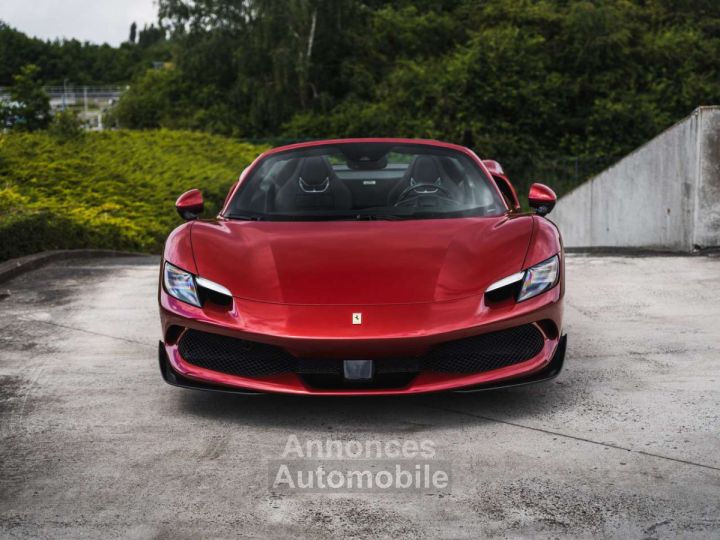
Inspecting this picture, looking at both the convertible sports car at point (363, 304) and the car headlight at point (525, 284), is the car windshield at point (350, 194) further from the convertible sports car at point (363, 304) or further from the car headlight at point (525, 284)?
the car headlight at point (525, 284)

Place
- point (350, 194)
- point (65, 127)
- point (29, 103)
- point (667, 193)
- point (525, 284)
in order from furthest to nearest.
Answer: point (29, 103), point (65, 127), point (667, 193), point (350, 194), point (525, 284)

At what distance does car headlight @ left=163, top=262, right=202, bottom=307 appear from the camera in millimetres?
4840

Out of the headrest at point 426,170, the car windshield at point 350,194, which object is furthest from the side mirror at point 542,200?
the headrest at point 426,170

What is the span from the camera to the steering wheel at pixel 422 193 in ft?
19.3

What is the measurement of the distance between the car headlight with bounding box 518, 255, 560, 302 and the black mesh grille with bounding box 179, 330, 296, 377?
3.66 feet

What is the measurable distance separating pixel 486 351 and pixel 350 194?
1.75 meters

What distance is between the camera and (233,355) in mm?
4684

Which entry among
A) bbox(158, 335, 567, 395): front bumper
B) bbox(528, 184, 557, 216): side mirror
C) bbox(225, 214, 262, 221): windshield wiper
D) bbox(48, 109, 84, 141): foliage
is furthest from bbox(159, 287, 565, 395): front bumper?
bbox(48, 109, 84, 141): foliage

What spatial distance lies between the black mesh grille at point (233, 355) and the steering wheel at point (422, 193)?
1.62 meters

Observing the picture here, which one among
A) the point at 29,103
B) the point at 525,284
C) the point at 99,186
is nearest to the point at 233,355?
the point at 525,284

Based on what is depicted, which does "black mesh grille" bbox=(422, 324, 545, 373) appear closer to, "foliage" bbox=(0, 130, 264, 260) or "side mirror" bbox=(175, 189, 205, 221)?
"side mirror" bbox=(175, 189, 205, 221)

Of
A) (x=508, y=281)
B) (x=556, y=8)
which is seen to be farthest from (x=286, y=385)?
(x=556, y=8)

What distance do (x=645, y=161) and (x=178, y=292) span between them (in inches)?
384

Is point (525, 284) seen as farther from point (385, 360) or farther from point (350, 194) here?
point (350, 194)
